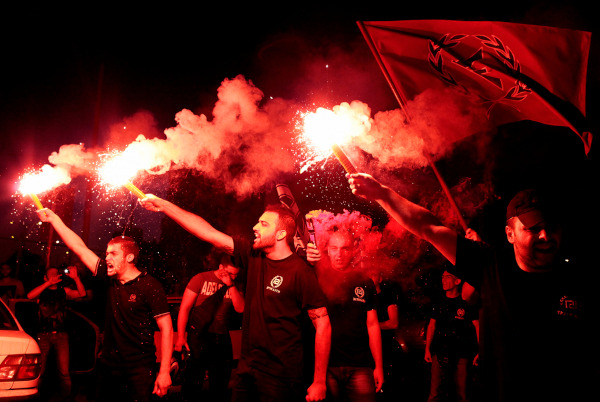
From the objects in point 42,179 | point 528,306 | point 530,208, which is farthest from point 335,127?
point 42,179

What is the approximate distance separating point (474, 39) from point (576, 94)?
1.19 metres

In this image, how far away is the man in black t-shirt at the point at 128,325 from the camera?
16.4ft

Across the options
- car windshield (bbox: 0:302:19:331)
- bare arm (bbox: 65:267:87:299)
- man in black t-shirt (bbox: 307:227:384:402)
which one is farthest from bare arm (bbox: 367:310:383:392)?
bare arm (bbox: 65:267:87:299)

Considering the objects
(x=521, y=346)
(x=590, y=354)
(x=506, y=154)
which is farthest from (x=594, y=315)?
(x=506, y=154)

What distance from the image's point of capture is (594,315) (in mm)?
2646

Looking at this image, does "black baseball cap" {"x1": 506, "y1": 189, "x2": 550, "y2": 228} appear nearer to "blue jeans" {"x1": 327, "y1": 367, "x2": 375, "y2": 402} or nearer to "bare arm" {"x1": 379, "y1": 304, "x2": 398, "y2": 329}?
"blue jeans" {"x1": 327, "y1": 367, "x2": 375, "y2": 402}

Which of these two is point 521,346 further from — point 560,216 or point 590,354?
point 560,216

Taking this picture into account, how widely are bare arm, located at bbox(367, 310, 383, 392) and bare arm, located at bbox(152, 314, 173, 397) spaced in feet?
7.92

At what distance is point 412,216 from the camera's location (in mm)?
2980

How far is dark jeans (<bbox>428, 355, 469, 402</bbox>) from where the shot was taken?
7.29 m

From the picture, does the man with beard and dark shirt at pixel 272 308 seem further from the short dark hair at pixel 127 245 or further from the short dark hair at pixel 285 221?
the short dark hair at pixel 127 245

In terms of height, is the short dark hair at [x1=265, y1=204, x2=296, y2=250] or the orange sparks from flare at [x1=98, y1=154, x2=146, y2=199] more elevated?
the orange sparks from flare at [x1=98, y1=154, x2=146, y2=199]

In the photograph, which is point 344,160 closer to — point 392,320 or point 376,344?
point 376,344

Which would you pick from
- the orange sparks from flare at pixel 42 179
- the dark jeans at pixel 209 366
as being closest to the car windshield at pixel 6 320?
the orange sparks from flare at pixel 42 179
